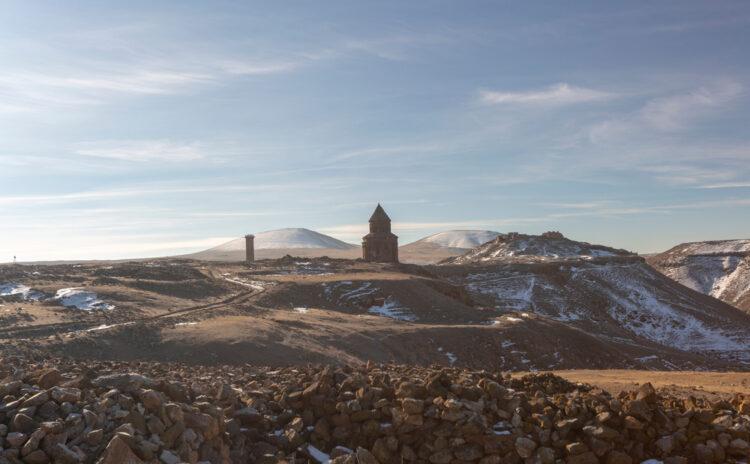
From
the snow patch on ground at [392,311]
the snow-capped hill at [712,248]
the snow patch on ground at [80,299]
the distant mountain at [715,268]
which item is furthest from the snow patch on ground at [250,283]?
the snow-capped hill at [712,248]

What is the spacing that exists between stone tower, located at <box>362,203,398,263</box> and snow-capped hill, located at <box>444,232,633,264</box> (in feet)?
40.8

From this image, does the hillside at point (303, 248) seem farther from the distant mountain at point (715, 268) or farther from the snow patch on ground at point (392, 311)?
the snow patch on ground at point (392, 311)

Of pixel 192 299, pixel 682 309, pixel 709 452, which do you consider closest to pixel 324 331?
pixel 192 299

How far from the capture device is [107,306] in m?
28.1

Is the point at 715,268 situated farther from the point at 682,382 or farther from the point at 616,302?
the point at 682,382

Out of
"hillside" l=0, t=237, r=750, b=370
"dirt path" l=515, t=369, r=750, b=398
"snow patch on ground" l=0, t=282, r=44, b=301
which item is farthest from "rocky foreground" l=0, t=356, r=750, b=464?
"snow patch on ground" l=0, t=282, r=44, b=301

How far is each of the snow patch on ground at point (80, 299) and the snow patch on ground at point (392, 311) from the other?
1374 cm

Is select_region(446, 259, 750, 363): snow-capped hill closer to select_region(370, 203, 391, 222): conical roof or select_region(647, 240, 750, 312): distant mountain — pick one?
select_region(370, 203, 391, 222): conical roof

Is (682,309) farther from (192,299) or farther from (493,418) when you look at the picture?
(493,418)

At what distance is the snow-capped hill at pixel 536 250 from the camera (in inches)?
2596

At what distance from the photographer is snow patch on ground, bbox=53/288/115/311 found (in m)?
28.1

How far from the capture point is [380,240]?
187 ft

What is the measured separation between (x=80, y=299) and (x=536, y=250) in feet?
168

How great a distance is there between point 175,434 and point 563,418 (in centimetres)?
592
